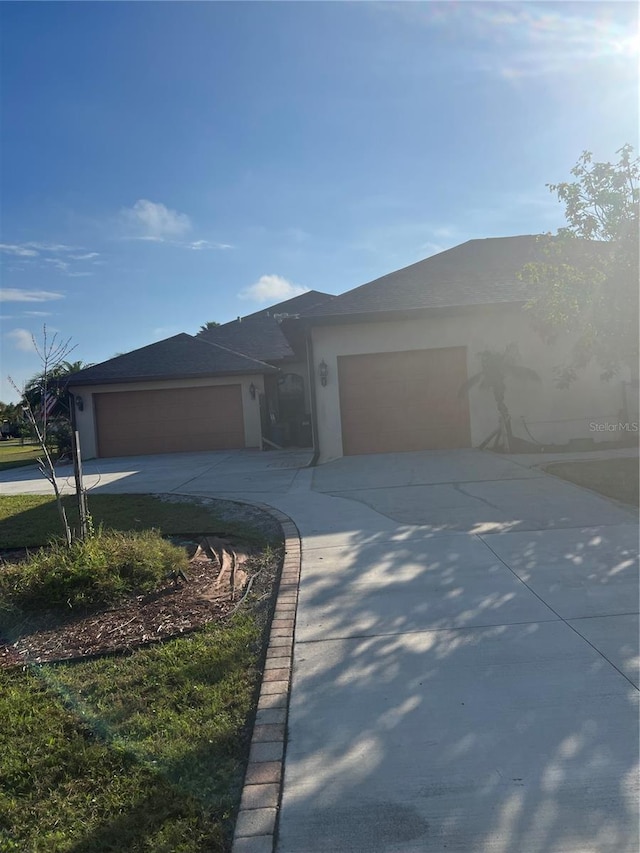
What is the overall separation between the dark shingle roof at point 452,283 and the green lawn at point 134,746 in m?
10.4

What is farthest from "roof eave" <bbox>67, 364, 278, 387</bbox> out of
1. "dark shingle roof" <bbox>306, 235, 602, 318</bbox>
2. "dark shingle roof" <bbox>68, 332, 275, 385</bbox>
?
"dark shingle roof" <bbox>306, 235, 602, 318</bbox>

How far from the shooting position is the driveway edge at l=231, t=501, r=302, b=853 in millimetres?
2444

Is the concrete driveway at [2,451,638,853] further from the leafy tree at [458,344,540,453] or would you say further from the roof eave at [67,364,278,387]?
the roof eave at [67,364,278,387]

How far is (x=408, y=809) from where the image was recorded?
2.54m

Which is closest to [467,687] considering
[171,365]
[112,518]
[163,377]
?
[112,518]

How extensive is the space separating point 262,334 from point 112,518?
17.7 meters

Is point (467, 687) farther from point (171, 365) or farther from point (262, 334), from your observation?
point (262, 334)

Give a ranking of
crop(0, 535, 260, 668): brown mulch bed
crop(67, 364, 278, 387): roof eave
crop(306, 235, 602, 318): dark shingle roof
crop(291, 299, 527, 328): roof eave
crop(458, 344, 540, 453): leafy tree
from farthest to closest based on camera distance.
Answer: crop(67, 364, 278, 387): roof eave < crop(306, 235, 602, 318): dark shingle roof < crop(291, 299, 527, 328): roof eave < crop(458, 344, 540, 453): leafy tree < crop(0, 535, 260, 668): brown mulch bed

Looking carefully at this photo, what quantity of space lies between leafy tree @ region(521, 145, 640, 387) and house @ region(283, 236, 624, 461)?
3947mm

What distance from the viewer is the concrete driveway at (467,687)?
2.47 m

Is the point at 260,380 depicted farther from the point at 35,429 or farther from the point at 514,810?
the point at 514,810

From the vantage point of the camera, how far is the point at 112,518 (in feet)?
28.7

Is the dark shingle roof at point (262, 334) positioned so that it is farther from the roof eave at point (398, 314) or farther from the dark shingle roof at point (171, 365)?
the roof eave at point (398, 314)

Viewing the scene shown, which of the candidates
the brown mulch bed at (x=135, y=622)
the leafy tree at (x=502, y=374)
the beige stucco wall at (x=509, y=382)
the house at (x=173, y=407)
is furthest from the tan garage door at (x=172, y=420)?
the brown mulch bed at (x=135, y=622)
